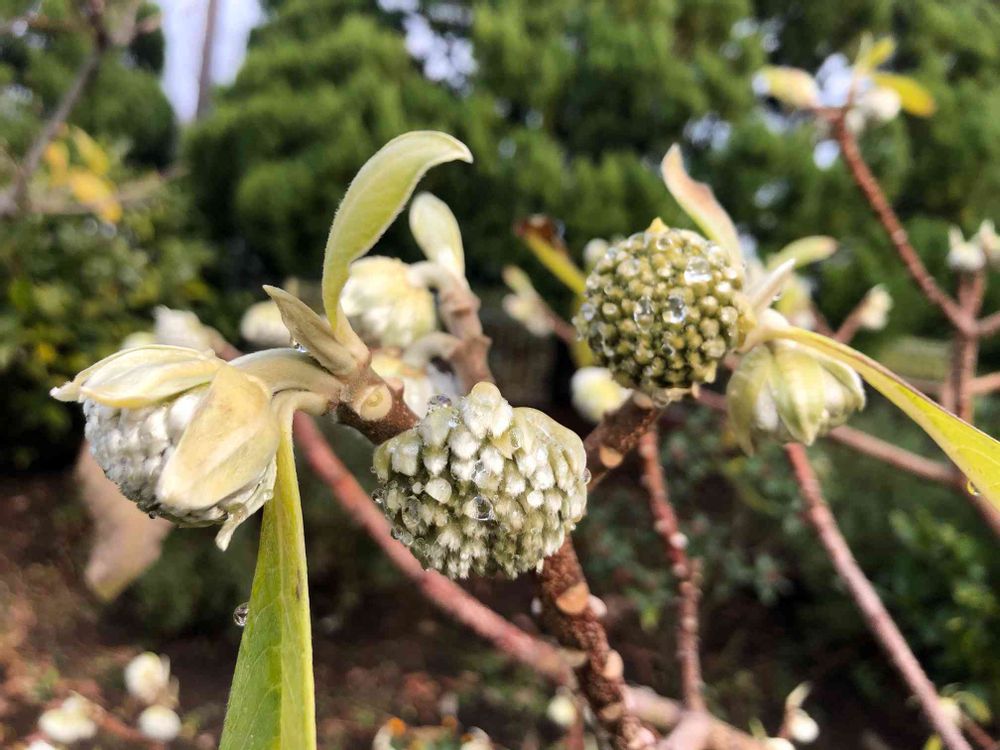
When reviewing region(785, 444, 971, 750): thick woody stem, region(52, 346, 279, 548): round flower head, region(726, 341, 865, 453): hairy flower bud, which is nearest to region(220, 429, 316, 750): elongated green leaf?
region(52, 346, 279, 548): round flower head

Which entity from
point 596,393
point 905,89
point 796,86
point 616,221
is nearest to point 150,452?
point 596,393

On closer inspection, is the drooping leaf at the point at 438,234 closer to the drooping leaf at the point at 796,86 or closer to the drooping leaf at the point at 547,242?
the drooping leaf at the point at 547,242

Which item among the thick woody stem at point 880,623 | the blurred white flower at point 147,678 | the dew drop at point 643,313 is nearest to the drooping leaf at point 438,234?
the dew drop at point 643,313

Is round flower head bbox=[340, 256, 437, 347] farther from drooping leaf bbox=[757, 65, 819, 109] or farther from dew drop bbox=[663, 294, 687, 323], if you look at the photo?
drooping leaf bbox=[757, 65, 819, 109]

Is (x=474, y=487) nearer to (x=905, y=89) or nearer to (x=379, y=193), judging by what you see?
(x=379, y=193)

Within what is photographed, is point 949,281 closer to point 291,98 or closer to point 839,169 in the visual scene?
point 839,169
